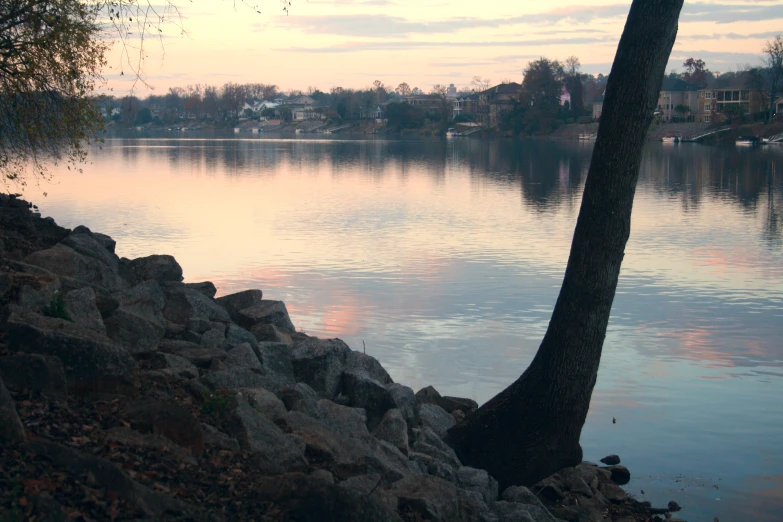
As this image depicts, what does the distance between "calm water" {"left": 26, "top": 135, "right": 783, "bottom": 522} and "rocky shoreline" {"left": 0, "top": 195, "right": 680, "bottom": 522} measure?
1395 millimetres

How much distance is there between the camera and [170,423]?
6.12 m

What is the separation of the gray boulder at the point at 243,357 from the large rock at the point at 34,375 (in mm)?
2793

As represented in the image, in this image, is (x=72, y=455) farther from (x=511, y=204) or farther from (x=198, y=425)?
(x=511, y=204)

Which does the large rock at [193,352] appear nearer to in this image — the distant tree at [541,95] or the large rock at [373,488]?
the large rock at [373,488]

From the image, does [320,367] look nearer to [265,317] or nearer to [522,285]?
[265,317]

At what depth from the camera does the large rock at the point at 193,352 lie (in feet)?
28.3

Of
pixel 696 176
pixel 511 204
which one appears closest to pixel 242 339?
pixel 511 204

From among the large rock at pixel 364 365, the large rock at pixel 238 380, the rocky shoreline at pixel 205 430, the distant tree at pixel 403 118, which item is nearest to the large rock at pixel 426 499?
the rocky shoreline at pixel 205 430

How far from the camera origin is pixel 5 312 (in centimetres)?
736

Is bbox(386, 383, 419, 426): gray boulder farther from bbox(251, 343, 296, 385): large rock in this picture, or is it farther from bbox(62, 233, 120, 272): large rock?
bbox(62, 233, 120, 272): large rock

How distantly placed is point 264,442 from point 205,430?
442mm

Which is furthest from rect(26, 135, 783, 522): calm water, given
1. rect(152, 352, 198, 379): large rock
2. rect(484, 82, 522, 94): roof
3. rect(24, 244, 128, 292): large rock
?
rect(484, 82, 522, 94): roof

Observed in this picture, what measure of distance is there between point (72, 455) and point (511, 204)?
31330mm

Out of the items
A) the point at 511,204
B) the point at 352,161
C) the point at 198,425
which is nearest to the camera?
the point at 198,425
